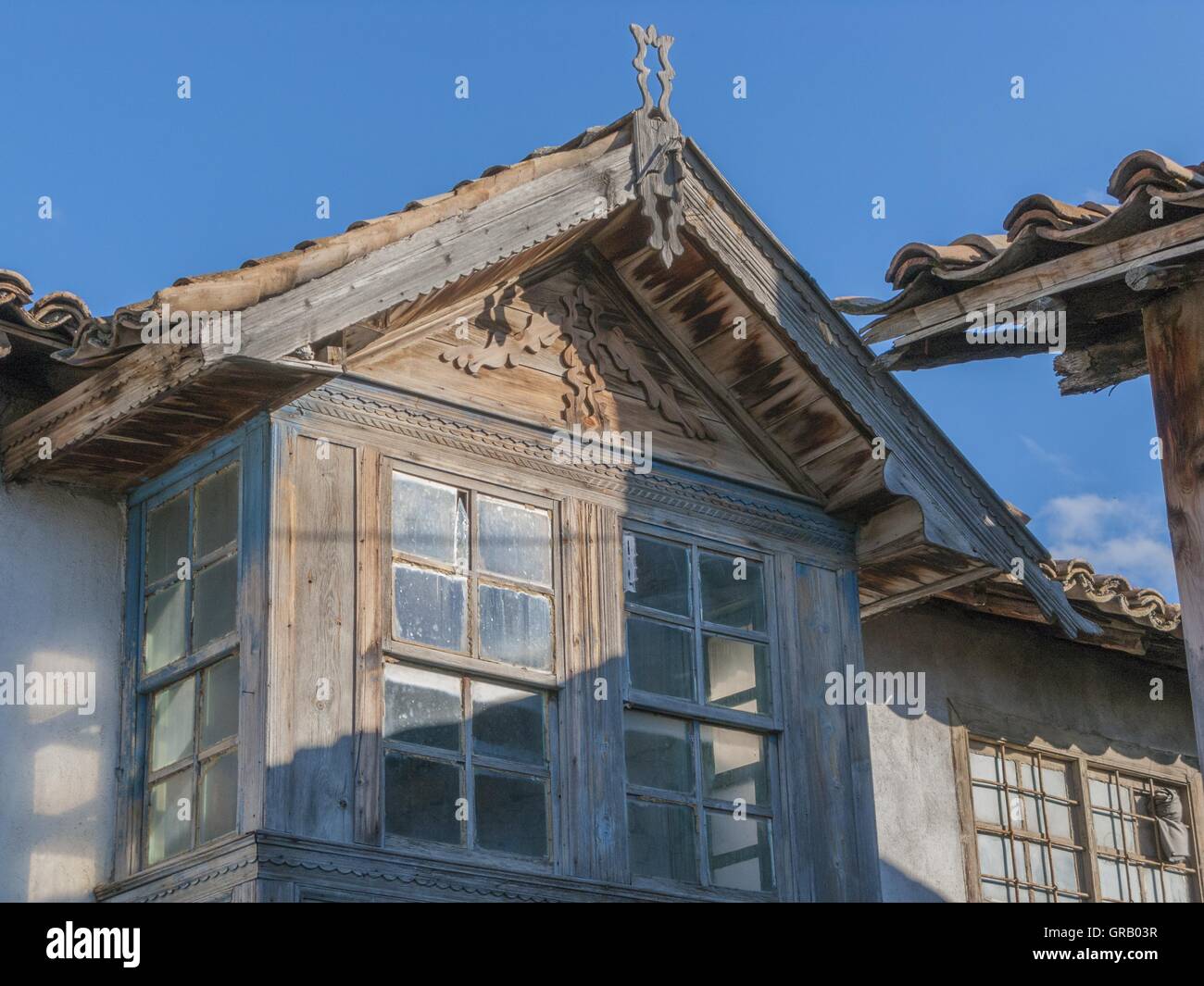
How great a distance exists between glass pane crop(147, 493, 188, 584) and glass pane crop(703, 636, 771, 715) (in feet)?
7.53

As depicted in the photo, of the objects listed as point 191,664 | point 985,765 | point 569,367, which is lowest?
point 191,664

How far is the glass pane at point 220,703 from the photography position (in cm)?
750

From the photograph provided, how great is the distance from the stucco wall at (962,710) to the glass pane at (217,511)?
3911 mm

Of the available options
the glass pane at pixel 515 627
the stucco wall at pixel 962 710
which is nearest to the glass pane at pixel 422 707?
the glass pane at pixel 515 627

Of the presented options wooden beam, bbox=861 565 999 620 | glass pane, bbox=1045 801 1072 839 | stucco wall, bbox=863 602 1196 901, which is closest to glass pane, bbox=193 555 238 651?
wooden beam, bbox=861 565 999 620

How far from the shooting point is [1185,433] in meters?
6.86

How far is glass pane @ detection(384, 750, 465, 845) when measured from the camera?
296 inches

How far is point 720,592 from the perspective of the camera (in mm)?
9016

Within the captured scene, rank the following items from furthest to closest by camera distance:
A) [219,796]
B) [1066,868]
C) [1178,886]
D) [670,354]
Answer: [1178,886] < [1066,868] < [670,354] < [219,796]

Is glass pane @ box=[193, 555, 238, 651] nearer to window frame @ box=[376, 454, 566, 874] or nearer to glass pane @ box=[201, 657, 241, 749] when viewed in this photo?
glass pane @ box=[201, 657, 241, 749]

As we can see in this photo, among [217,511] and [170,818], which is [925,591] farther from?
[170,818]

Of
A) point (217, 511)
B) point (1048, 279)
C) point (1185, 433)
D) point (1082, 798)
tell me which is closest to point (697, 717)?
point (217, 511)

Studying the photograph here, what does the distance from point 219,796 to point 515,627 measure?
1.42 metres
